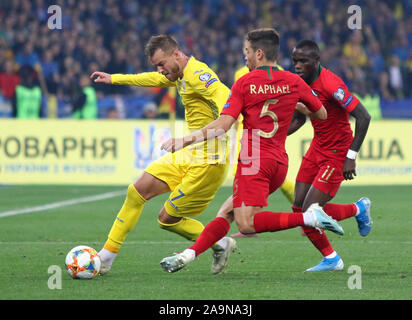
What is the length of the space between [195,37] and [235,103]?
17.6 metres

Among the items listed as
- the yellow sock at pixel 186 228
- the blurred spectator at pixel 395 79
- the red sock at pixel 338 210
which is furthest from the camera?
the blurred spectator at pixel 395 79

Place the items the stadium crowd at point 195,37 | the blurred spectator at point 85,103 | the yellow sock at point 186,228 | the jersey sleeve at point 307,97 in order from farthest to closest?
1. the stadium crowd at point 195,37
2. the blurred spectator at point 85,103
3. the yellow sock at point 186,228
4. the jersey sleeve at point 307,97

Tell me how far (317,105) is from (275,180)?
2.18ft

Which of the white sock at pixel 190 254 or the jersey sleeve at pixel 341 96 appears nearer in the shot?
the white sock at pixel 190 254

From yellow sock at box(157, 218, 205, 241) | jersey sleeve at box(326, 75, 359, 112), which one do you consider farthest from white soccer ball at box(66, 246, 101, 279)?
jersey sleeve at box(326, 75, 359, 112)

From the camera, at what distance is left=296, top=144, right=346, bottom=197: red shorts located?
25.6 feet

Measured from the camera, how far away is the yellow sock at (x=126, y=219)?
7.26 m

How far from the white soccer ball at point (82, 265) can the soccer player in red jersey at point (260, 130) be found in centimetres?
87

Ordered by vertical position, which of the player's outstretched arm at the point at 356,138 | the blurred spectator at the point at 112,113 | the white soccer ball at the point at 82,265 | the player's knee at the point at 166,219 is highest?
the blurred spectator at the point at 112,113

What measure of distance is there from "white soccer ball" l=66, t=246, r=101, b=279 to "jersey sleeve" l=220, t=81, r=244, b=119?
1.61m

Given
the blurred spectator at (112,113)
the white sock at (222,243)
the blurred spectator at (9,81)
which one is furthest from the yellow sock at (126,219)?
the blurred spectator at (9,81)

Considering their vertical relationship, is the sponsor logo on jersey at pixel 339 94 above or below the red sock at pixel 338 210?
above

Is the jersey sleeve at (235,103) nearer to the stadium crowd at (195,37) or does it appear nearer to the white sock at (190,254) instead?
the white sock at (190,254)

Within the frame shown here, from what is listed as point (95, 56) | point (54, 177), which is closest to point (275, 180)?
point (54, 177)
